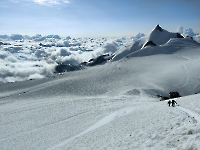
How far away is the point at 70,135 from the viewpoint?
103 ft

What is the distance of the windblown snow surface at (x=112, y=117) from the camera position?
72.7ft

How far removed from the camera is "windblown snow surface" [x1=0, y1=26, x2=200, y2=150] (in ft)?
72.7

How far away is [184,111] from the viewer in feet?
93.9

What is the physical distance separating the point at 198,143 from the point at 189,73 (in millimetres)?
74611

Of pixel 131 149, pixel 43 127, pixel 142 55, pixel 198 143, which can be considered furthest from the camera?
pixel 142 55

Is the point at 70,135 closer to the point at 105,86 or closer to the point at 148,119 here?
the point at 148,119

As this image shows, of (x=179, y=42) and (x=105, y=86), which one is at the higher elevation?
(x=179, y=42)

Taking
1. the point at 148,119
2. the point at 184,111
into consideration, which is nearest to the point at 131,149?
the point at 148,119

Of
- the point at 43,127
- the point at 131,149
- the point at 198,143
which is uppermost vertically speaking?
the point at 198,143

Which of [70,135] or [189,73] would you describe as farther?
[189,73]

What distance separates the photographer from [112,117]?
120ft

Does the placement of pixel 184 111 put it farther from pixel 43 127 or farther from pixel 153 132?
pixel 43 127

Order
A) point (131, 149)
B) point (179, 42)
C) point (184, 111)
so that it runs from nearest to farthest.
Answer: point (131, 149) < point (184, 111) < point (179, 42)

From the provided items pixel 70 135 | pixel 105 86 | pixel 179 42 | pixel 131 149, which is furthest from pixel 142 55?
pixel 131 149
